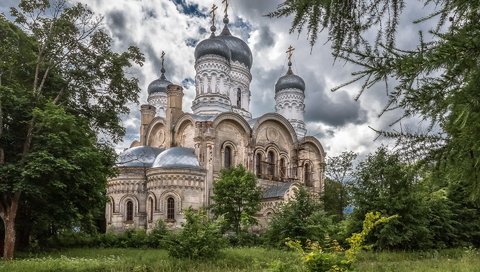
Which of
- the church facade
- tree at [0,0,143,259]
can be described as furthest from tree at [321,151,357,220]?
tree at [0,0,143,259]

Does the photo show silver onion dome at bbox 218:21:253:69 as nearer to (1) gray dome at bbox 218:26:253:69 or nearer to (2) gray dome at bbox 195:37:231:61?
(1) gray dome at bbox 218:26:253:69

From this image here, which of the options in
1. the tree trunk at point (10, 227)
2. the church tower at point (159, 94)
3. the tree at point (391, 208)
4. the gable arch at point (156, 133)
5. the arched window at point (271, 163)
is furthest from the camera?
the church tower at point (159, 94)

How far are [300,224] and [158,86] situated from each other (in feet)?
94.1

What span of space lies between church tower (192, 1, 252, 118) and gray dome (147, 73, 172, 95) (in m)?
8.05

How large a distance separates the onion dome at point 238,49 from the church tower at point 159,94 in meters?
7.33

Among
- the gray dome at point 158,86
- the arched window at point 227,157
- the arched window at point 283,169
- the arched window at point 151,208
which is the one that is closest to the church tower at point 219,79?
the arched window at point 227,157

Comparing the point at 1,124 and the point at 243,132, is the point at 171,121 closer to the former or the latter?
the point at 243,132

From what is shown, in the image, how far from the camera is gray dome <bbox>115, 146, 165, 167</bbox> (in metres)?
28.5

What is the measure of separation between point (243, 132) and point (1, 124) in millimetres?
17631

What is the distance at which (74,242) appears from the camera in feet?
72.6

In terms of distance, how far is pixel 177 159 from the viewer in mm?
26891

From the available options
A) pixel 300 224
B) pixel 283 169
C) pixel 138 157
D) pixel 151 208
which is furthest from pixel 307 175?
pixel 300 224

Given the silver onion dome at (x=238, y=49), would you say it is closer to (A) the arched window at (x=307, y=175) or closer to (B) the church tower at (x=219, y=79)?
(B) the church tower at (x=219, y=79)

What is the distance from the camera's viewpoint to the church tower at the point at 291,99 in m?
40.6
